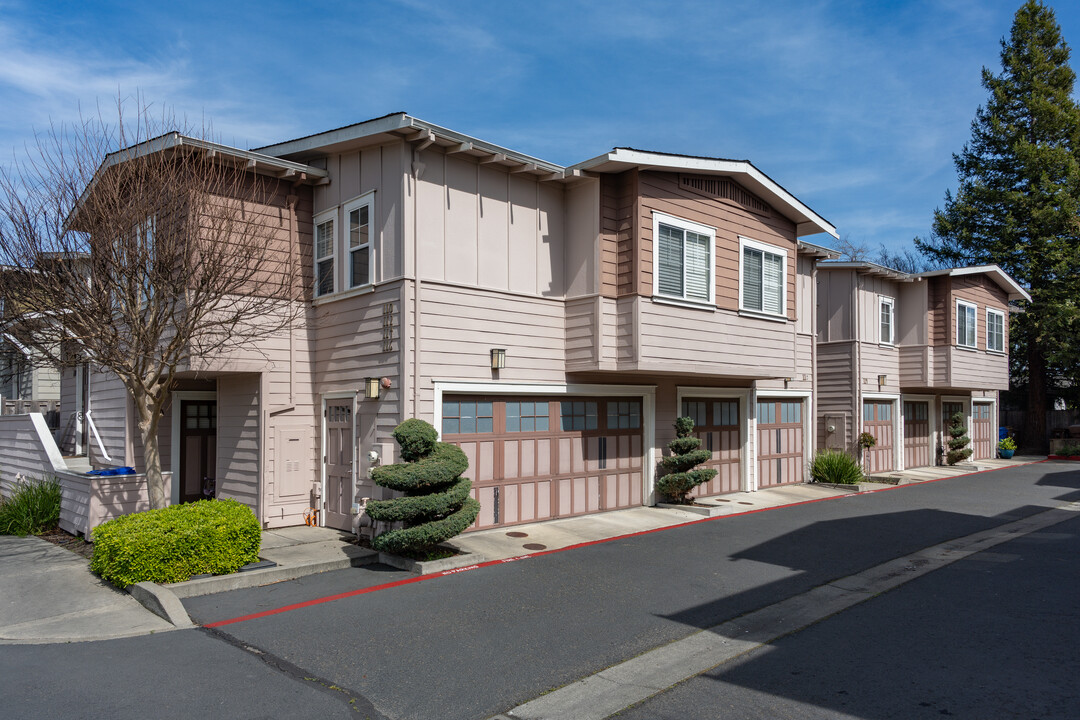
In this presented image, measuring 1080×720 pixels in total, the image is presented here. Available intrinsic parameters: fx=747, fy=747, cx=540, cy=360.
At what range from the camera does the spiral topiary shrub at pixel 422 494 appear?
9.27 meters

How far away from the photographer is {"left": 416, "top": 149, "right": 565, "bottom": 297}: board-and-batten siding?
36.7ft

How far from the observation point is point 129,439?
43.9 feet

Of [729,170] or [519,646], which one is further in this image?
[729,170]

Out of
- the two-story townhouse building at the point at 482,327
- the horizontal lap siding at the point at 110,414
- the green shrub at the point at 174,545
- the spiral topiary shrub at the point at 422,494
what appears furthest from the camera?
the horizontal lap siding at the point at 110,414

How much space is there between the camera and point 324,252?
12.5 m

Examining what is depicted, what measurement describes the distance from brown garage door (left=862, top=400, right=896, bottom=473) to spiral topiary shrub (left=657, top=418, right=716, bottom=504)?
9.57 meters

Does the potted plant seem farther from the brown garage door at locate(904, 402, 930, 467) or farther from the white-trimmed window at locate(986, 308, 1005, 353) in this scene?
the brown garage door at locate(904, 402, 930, 467)

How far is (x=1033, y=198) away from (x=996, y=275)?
5.24 meters

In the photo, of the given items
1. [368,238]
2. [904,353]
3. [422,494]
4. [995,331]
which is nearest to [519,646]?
[422,494]

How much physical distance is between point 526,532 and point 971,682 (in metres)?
6.91

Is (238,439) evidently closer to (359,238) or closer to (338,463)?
(338,463)

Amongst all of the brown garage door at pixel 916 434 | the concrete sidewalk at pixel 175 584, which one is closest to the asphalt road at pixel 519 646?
the concrete sidewalk at pixel 175 584

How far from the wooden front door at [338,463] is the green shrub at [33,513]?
15.0 feet

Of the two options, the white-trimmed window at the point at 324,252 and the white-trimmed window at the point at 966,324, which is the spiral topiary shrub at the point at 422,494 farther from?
the white-trimmed window at the point at 966,324
